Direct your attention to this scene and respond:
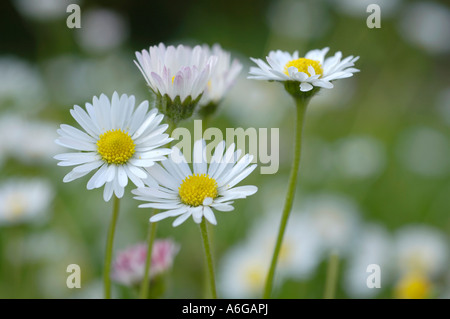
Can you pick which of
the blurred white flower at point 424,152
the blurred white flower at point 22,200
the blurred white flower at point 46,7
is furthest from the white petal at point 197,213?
the blurred white flower at point 46,7

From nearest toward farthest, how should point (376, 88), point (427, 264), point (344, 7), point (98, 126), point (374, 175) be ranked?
point (98, 126)
point (427, 264)
point (374, 175)
point (344, 7)
point (376, 88)

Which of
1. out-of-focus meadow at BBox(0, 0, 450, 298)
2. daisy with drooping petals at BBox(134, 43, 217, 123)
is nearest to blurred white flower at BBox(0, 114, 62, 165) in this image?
out-of-focus meadow at BBox(0, 0, 450, 298)

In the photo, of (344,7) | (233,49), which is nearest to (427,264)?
(344,7)

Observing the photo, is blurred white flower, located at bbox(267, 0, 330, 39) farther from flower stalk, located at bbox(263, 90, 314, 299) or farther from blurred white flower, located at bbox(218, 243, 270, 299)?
flower stalk, located at bbox(263, 90, 314, 299)

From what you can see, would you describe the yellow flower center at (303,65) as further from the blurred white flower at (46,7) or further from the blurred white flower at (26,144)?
the blurred white flower at (46,7)

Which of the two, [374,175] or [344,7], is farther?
[344,7]

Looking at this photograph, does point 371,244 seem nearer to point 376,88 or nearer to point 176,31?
point 376,88
